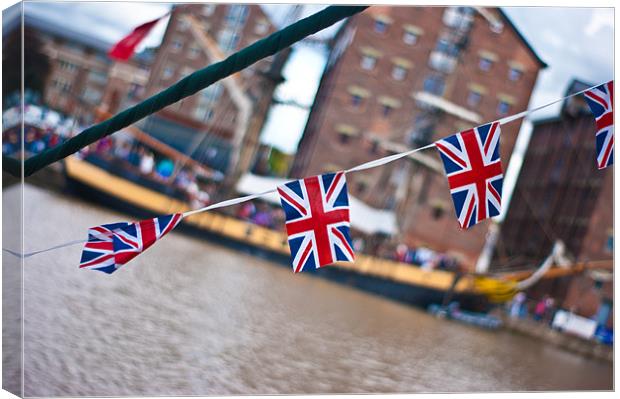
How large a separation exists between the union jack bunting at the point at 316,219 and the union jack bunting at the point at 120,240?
61cm

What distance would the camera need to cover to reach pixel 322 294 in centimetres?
1362

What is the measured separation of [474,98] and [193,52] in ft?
21.8

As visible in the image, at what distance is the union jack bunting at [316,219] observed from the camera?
4.06 meters

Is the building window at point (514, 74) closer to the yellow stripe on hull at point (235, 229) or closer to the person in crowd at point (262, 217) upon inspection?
the yellow stripe on hull at point (235, 229)

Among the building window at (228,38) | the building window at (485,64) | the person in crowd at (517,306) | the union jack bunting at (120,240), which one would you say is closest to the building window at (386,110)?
the building window at (485,64)

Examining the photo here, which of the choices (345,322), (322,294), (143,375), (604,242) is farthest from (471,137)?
(604,242)

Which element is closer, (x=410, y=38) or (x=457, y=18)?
(x=410, y=38)

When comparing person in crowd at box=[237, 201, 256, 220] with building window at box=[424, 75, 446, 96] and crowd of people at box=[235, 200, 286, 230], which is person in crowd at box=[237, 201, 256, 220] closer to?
crowd of people at box=[235, 200, 286, 230]

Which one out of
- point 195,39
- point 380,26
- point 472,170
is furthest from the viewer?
point 380,26

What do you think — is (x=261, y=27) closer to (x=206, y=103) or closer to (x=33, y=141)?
(x=33, y=141)

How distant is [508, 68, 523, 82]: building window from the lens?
1214 cm

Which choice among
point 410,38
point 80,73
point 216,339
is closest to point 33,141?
point 80,73

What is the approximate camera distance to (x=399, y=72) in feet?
63.2

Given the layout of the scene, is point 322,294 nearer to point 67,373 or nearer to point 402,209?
point 402,209
